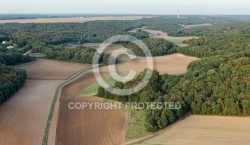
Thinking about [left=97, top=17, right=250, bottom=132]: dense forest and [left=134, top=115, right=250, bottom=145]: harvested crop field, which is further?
[left=97, top=17, right=250, bottom=132]: dense forest

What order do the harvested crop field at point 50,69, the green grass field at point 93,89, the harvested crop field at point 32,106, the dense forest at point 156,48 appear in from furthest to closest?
the dense forest at point 156,48 < the harvested crop field at point 50,69 < the green grass field at point 93,89 < the harvested crop field at point 32,106

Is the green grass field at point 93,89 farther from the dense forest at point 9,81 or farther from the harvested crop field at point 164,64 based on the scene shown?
the dense forest at point 9,81

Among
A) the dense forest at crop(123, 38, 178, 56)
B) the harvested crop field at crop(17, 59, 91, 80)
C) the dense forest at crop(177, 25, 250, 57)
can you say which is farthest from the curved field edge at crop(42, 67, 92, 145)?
the dense forest at crop(177, 25, 250, 57)

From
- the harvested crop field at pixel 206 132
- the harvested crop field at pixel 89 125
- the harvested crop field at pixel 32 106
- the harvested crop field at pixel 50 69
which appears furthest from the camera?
the harvested crop field at pixel 50 69

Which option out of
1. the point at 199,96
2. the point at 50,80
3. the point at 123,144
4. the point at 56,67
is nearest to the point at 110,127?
the point at 123,144

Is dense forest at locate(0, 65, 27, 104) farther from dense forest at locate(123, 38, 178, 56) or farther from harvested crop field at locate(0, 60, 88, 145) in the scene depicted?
dense forest at locate(123, 38, 178, 56)

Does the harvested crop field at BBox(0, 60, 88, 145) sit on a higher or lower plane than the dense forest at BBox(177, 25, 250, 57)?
lower

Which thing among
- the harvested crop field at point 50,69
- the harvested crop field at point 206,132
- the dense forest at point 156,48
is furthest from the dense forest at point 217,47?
the harvested crop field at point 206,132
